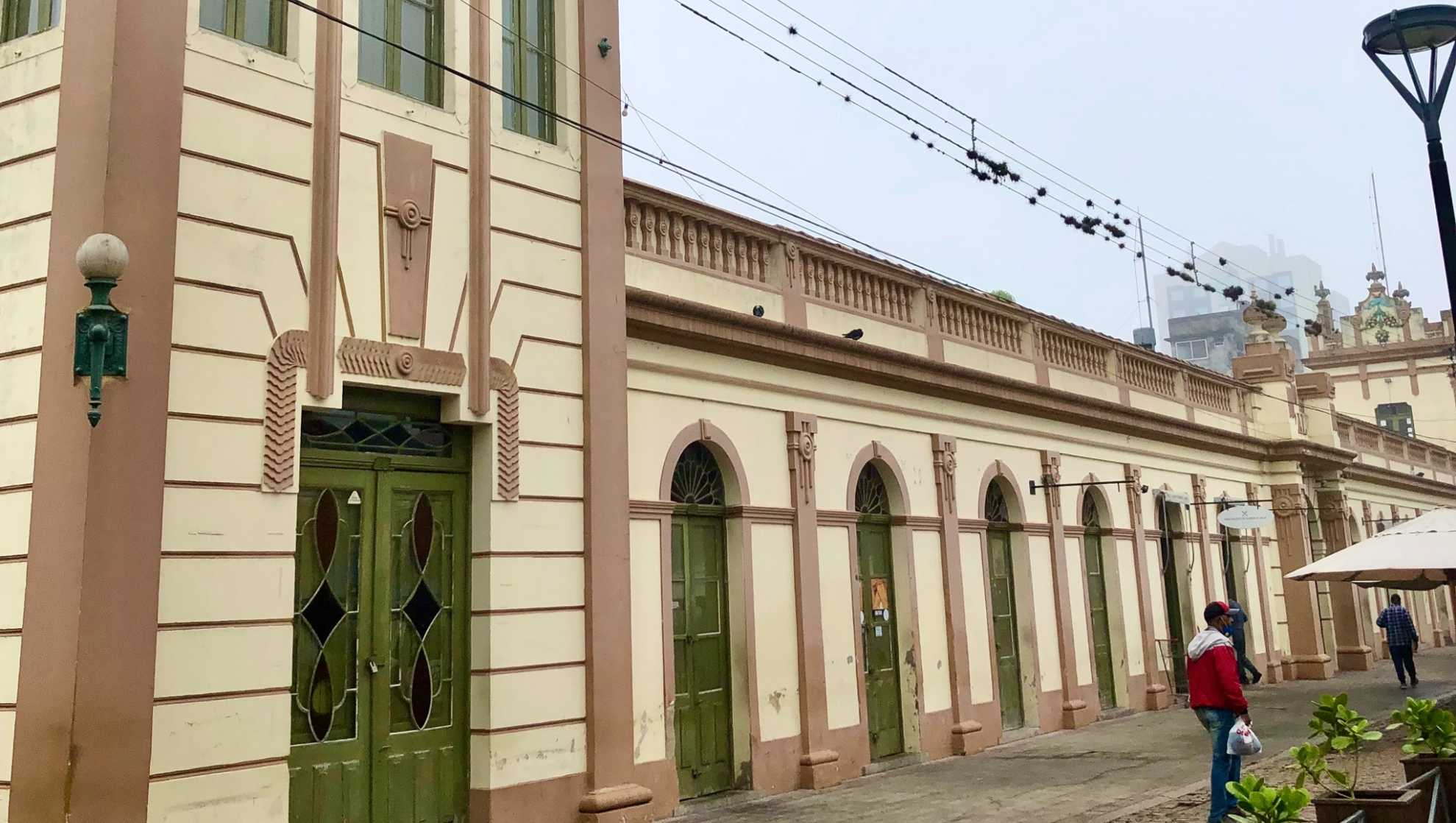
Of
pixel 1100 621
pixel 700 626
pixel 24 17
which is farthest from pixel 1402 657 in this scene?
pixel 24 17

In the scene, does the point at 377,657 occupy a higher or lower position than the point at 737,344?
lower

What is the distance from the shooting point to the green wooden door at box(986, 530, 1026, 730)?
617 inches

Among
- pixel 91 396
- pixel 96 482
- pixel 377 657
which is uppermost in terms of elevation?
pixel 91 396

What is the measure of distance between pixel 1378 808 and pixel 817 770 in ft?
18.4

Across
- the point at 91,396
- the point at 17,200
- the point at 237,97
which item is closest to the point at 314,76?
the point at 237,97

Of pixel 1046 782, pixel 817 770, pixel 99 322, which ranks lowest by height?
pixel 1046 782

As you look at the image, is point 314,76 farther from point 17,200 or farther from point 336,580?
point 336,580

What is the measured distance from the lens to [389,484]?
8.26 metres

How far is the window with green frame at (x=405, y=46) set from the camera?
330 inches

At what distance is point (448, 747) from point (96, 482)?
9.92ft

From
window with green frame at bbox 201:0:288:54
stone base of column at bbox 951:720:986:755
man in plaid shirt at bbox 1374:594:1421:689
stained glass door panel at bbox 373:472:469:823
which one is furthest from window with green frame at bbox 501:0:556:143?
man in plaid shirt at bbox 1374:594:1421:689

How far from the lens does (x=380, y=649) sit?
8000mm

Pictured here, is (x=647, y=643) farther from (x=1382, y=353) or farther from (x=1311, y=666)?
(x=1382, y=353)

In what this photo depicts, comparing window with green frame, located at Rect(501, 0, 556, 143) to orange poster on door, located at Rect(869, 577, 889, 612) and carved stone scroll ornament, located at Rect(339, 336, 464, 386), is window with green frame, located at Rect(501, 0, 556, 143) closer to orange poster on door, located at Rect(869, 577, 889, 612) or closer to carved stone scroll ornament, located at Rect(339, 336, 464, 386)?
Result: carved stone scroll ornament, located at Rect(339, 336, 464, 386)
